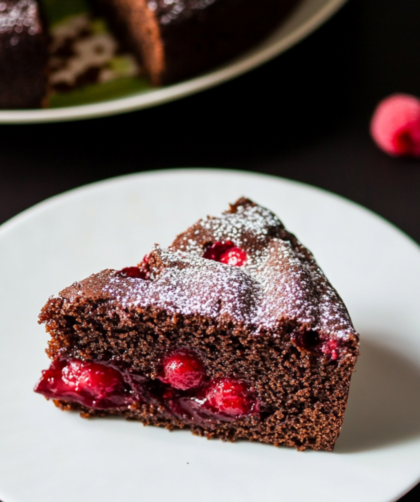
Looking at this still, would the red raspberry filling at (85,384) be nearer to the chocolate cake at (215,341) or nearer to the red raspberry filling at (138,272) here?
the chocolate cake at (215,341)

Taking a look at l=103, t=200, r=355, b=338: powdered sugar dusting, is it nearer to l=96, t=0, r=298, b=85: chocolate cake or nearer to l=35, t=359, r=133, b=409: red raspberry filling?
l=35, t=359, r=133, b=409: red raspberry filling

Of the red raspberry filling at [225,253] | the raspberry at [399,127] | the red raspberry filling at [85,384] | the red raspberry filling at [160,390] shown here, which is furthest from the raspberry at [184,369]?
the raspberry at [399,127]

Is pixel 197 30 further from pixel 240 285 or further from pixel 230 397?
pixel 230 397

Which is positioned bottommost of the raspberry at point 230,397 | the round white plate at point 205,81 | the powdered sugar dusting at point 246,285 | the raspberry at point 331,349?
the raspberry at point 230,397

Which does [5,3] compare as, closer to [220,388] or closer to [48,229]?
[48,229]

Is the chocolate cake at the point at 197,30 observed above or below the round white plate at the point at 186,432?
above

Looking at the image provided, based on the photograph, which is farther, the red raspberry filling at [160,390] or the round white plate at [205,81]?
the round white plate at [205,81]

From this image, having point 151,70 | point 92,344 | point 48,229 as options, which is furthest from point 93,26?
point 92,344
